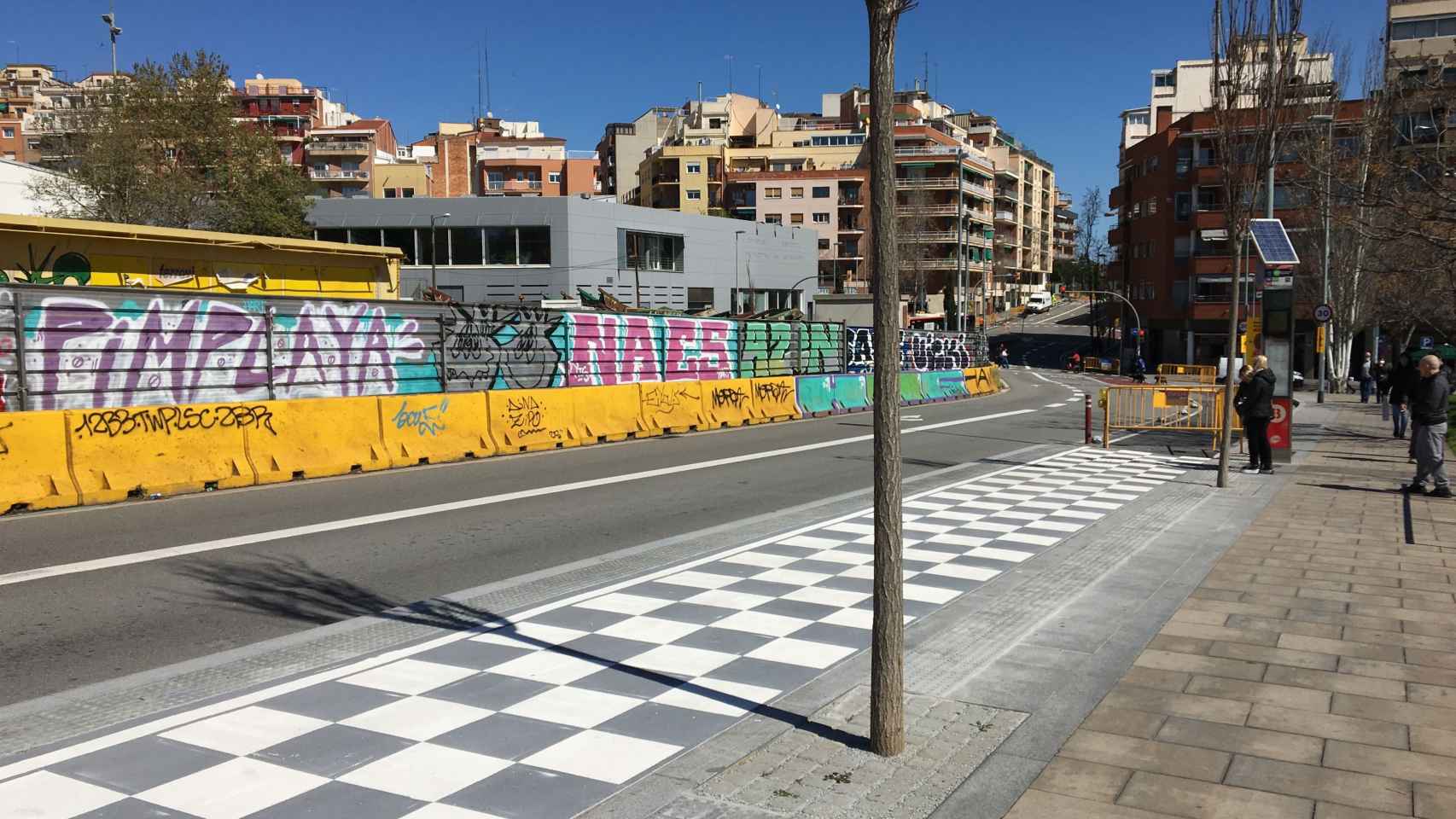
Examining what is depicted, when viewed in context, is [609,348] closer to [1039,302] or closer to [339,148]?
[339,148]

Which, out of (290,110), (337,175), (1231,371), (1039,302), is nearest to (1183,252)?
(1039,302)

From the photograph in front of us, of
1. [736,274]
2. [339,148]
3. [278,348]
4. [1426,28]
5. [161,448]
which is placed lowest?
[161,448]

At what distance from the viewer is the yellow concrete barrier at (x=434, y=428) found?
1523cm

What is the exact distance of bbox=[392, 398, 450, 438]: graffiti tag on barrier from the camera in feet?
50.4

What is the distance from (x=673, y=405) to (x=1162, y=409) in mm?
10602

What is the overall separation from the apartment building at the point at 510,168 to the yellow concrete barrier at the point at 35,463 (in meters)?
84.4

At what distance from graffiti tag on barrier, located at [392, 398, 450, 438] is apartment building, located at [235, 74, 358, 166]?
88.5m

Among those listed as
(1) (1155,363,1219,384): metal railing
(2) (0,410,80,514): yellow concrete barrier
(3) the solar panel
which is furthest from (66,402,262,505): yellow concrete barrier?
(1) (1155,363,1219,384): metal railing

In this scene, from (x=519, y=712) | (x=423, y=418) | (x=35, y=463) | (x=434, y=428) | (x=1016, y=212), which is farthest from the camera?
(x=1016, y=212)

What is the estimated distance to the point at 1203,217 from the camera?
222ft

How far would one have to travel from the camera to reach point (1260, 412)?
52.1 ft

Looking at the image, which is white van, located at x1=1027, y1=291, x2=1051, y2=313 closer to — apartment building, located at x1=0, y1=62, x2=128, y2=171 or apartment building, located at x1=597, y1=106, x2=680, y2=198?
apartment building, located at x1=597, y1=106, x2=680, y2=198

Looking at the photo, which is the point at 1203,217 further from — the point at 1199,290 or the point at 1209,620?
the point at 1209,620

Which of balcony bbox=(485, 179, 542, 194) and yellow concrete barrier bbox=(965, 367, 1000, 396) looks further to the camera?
balcony bbox=(485, 179, 542, 194)
